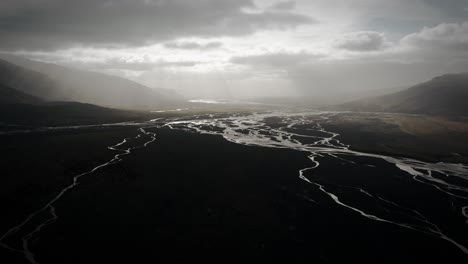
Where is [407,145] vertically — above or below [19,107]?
below

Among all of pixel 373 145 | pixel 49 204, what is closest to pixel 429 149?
pixel 373 145

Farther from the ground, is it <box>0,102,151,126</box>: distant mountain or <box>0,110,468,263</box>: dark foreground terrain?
<box>0,102,151,126</box>: distant mountain

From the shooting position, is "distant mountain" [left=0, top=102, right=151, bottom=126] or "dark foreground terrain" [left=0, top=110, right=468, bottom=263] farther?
"distant mountain" [left=0, top=102, right=151, bottom=126]

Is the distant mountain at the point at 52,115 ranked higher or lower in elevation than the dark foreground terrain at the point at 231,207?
higher

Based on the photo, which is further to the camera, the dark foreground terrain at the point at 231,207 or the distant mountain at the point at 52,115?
the distant mountain at the point at 52,115

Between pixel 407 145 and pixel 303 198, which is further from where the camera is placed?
pixel 407 145

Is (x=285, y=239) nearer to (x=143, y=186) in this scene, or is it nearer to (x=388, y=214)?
(x=388, y=214)

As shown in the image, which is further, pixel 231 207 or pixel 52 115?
pixel 52 115

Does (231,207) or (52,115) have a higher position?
(52,115)
